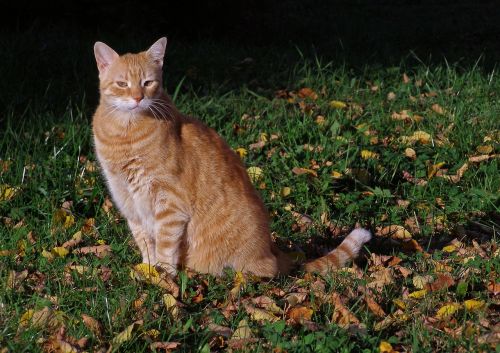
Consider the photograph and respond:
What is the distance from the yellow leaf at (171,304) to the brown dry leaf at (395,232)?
1684mm

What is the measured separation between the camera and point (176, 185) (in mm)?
3975

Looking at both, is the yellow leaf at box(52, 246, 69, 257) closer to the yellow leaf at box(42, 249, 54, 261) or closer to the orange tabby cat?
the yellow leaf at box(42, 249, 54, 261)

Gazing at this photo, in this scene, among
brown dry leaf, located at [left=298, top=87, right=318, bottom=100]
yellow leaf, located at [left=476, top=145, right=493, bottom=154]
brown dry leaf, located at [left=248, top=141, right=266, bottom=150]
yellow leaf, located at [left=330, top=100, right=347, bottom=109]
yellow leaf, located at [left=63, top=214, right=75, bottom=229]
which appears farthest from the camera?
brown dry leaf, located at [left=298, top=87, right=318, bottom=100]

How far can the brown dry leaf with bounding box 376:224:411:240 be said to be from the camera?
4742 mm

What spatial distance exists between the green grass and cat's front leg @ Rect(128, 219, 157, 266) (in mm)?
84

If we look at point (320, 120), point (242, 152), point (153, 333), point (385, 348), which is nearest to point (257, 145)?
point (242, 152)

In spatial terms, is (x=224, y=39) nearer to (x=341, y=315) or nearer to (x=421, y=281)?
(x=421, y=281)

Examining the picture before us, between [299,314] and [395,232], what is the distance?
4.62 feet

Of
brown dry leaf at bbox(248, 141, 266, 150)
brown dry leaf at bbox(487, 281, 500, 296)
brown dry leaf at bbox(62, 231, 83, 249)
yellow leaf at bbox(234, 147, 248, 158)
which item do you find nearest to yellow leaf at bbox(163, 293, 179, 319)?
brown dry leaf at bbox(62, 231, 83, 249)

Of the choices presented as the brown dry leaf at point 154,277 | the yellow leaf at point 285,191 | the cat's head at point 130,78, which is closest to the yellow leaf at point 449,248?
the yellow leaf at point 285,191

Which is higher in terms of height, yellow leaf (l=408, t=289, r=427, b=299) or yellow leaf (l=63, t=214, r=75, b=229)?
yellow leaf (l=63, t=214, r=75, b=229)

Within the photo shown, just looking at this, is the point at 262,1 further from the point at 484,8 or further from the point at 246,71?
the point at 484,8

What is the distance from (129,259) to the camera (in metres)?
4.26

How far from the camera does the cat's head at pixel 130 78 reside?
4.04 meters
